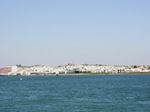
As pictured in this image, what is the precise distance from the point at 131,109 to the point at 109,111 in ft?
10.5

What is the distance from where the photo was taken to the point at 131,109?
5147 centimetres

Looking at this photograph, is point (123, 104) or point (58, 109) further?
point (123, 104)

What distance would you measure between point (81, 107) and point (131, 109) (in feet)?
17.8

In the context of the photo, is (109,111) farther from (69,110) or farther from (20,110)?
(20,110)

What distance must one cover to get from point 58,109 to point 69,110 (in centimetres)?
146

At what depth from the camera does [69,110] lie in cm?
5053

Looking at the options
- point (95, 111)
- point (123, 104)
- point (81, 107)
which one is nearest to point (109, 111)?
point (95, 111)

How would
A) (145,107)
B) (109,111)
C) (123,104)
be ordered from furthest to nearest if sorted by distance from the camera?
(123,104), (145,107), (109,111)

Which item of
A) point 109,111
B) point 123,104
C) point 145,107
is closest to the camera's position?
point 109,111

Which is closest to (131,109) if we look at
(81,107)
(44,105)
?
(81,107)

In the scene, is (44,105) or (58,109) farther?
(44,105)

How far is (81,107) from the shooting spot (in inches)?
2093

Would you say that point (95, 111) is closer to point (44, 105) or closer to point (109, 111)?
point (109, 111)

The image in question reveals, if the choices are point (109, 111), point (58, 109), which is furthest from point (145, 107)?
point (58, 109)
